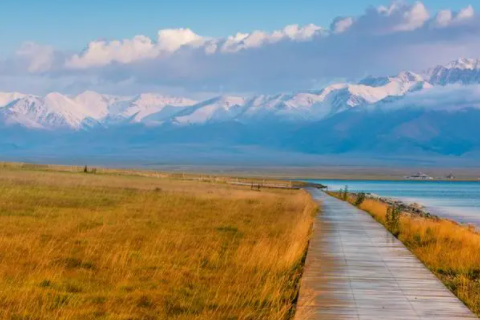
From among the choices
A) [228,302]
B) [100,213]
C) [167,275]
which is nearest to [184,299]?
[228,302]

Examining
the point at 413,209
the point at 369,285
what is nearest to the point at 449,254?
the point at 369,285

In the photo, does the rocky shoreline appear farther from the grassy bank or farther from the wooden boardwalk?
the wooden boardwalk

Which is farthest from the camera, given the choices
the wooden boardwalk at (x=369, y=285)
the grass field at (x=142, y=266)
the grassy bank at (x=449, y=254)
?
the grassy bank at (x=449, y=254)

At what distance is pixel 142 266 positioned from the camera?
62.3ft

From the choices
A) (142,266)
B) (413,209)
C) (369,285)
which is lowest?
(142,266)

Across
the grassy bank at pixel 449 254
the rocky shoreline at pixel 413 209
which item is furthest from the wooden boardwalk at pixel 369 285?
the rocky shoreline at pixel 413 209

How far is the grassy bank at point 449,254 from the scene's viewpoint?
16859 mm

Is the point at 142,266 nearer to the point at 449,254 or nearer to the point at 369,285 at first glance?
the point at 369,285

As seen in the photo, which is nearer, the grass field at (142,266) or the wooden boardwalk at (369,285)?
the wooden boardwalk at (369,285)

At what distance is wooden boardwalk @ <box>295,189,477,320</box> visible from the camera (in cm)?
1318

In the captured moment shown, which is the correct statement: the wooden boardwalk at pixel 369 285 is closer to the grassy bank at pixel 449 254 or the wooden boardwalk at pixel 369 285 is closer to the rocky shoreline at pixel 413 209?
the grassy bank at pixel 449 254

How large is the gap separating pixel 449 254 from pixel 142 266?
8998mm

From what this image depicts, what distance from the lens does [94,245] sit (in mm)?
21703

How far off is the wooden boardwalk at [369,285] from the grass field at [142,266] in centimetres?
57
